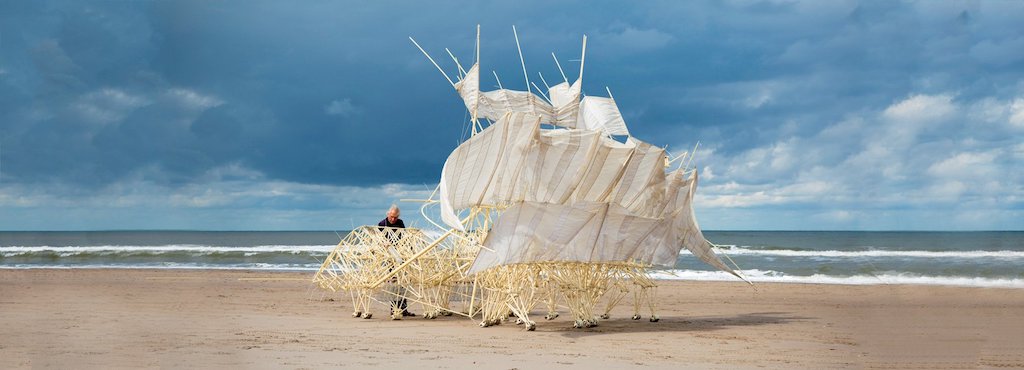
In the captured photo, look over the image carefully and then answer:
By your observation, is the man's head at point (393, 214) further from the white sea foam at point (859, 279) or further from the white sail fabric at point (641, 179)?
the white sea foam at point (859, 279)

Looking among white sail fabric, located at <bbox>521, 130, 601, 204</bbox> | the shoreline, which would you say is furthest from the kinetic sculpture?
the shoreline

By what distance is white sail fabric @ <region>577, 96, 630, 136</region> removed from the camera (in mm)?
12578

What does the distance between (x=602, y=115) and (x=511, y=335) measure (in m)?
3.78

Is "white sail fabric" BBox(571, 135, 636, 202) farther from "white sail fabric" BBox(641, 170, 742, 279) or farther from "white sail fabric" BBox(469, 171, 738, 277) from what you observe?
"white sail fabric" BBox(641, 170, 742, 279)

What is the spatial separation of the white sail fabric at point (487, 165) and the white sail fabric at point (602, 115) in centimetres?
229

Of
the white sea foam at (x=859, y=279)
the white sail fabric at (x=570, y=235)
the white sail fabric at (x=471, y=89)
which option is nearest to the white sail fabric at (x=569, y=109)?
the white sail fabric at (x=471, y=89)

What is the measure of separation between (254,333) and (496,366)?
441cm

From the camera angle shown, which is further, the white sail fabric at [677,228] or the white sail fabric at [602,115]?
the white sail fabric at [602,115]

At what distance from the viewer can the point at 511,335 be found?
11.0 metres

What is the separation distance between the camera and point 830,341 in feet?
36.4

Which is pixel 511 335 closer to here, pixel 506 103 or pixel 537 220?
pixel 537 220

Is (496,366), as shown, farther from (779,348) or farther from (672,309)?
(672,309)

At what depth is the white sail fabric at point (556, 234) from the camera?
1047cm

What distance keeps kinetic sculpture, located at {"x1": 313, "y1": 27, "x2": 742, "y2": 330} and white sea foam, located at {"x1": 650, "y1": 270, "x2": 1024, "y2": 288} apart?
10190mm
